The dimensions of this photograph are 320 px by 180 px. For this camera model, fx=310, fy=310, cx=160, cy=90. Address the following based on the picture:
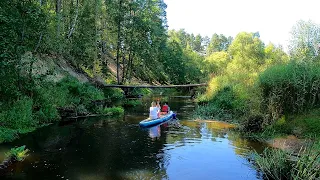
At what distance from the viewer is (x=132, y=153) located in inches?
546

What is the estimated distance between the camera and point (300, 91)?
52.6 ft

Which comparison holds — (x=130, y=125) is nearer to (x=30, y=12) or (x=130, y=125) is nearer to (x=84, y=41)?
(x=30, y=12)

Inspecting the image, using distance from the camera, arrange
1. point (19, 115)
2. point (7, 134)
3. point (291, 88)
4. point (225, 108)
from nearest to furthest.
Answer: point (7, 134), point (291, 88), point (19, 115), point (225, 108)

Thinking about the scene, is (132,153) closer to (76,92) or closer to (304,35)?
(76,92)

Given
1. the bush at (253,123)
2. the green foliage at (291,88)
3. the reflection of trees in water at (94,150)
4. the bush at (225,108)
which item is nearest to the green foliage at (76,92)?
the reflection of trees in water at (94,150)

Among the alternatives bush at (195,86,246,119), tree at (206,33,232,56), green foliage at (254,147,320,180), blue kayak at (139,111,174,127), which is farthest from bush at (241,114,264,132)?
tree at (206,33,232,56)

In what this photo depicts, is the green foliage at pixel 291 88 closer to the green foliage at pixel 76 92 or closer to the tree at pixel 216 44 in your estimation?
the green foliage at pixel 76 92

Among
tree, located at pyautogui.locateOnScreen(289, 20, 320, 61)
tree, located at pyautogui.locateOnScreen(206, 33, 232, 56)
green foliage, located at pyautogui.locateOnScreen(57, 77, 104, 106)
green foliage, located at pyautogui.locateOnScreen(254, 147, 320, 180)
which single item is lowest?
green foliage, located at pyautogui.locateOnScreen(254, 147, 320, 180)

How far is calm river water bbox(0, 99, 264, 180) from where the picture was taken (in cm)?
1119

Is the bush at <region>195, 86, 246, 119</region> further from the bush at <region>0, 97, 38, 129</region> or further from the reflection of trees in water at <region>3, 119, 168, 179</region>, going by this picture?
the bush at <region>0, 97, 38, 129</region>

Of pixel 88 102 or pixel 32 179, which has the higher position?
pixel 88 102

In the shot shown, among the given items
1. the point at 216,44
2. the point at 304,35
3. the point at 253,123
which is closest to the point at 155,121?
the point at 253,123

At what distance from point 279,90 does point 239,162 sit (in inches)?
216

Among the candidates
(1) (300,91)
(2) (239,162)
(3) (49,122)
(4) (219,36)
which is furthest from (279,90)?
(4) (219,36)
